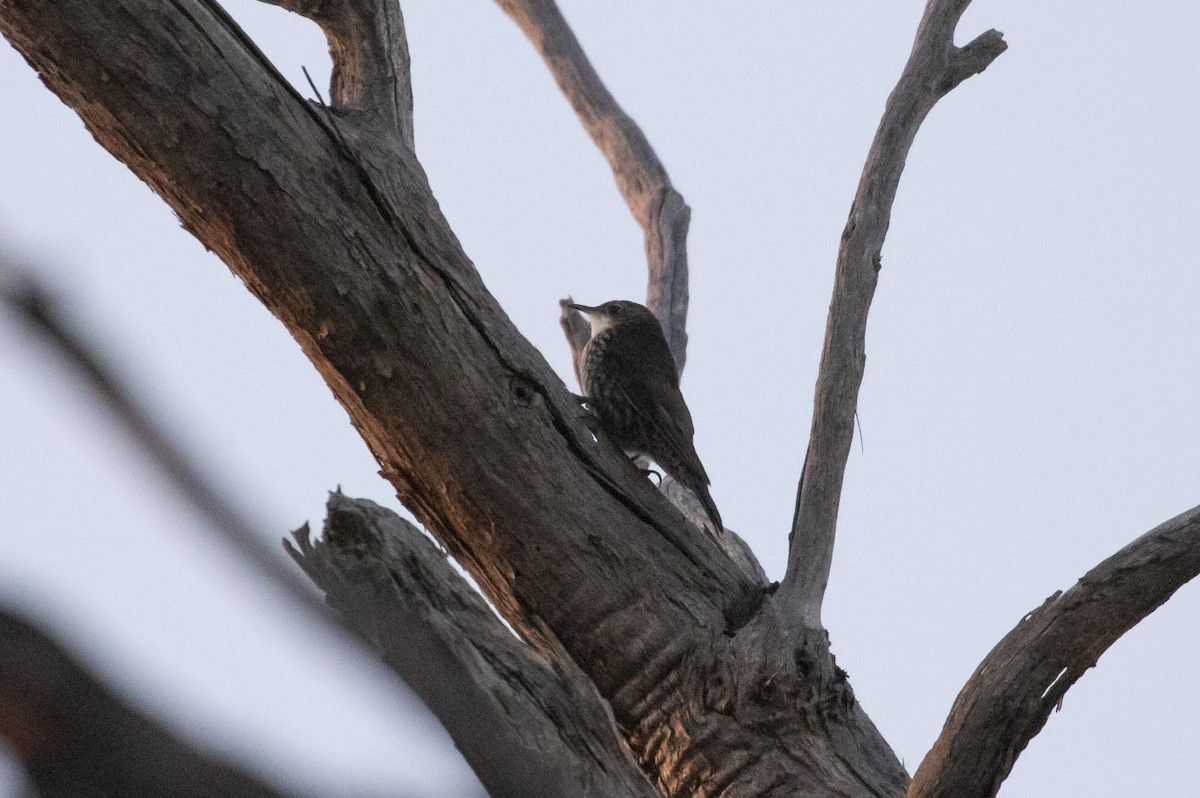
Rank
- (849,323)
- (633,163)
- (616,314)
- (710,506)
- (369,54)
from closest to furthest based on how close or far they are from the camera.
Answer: (369,54) < (849,323) < (710,506) < (616,314) < (633,163)

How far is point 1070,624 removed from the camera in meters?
2.65

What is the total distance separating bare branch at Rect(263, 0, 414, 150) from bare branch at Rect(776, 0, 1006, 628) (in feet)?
4.64

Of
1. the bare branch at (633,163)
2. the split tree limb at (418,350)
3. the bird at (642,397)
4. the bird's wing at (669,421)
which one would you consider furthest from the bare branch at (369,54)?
the bare branch at (633,163)

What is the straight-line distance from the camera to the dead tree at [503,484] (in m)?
2.67

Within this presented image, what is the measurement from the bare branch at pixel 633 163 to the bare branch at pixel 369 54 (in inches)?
92.7

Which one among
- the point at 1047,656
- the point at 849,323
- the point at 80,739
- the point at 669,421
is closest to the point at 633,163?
the point at 669,421

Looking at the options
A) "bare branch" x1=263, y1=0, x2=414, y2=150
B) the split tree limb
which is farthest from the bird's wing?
"bare branch" x1=263, y1=0, x2=414, y2=150

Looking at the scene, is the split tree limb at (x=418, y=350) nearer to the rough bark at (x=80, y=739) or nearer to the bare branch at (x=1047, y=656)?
the bare branch at (x=1047, y=656)

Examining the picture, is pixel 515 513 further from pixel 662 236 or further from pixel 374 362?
pixel 662 236

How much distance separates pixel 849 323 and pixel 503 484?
1265mm

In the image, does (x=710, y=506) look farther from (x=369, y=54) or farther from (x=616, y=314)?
(x=369, y=54)

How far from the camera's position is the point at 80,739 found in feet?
2.24

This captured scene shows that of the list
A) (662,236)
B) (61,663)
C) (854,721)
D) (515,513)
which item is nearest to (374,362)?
(515,513)

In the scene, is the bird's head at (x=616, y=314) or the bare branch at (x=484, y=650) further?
the bird's head at (x=616, y=314)
